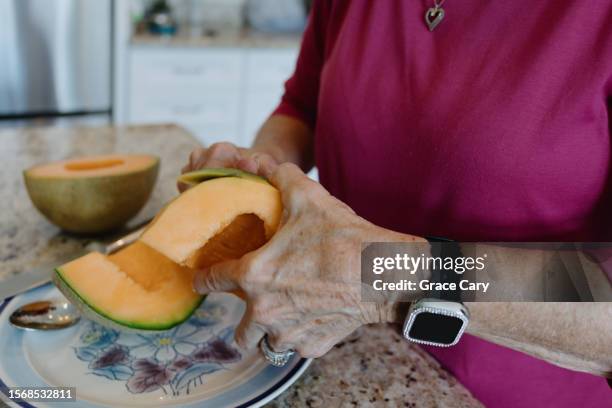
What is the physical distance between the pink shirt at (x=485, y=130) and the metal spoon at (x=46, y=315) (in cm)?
38

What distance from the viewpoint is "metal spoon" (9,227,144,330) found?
2.07 feet

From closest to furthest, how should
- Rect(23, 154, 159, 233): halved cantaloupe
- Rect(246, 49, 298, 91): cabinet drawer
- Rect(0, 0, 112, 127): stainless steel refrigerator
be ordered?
Rect(23, 154, 159, 233): halved cantaloupe < Rect(0, 0, 112, 127): stainless steel refrigerator < Rect(246, 49, 298, 91): cabinet drawer

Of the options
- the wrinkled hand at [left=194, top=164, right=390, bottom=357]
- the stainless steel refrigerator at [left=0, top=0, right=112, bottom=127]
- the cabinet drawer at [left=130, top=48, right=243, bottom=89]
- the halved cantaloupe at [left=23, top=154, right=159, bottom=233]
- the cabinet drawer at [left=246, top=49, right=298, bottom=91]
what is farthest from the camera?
the cabinet drawer at [left=246, top=49, right=298, bottom=91]

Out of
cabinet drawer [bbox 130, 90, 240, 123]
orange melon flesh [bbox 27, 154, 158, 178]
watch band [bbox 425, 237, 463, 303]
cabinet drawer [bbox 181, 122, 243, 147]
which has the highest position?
watch band [bbox 425, 237, 463, 303]

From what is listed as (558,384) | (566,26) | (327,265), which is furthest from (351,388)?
(566,26)

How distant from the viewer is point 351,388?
607 mm

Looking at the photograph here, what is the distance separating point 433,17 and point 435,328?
0.35 meters

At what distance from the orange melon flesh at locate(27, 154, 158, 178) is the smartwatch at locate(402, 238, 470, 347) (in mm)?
478

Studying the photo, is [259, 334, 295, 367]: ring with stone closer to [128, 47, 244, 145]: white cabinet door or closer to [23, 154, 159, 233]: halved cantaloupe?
[23, 154, 159, 233]: halved cantaloupe

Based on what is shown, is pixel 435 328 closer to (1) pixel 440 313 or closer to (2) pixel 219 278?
(1) pixel 440 313

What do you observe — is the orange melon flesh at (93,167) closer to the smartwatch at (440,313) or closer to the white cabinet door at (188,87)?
the smartwatch at (440,313)

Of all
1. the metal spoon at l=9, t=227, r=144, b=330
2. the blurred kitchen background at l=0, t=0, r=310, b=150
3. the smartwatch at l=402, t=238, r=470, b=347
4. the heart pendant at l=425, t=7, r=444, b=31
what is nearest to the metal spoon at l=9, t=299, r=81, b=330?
the metal spoon at l=9, t=227, r=144, b=330

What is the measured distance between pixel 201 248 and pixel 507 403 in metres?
0.40

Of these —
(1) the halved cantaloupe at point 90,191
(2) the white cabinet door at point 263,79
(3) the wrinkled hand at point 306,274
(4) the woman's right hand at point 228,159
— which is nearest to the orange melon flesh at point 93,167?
(1) the halved cantaloupe at point 90,191
